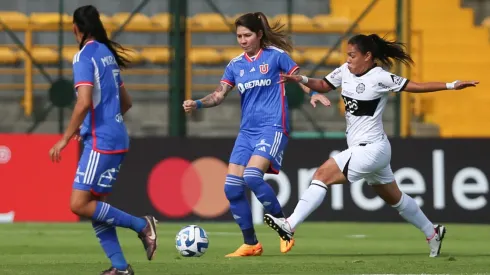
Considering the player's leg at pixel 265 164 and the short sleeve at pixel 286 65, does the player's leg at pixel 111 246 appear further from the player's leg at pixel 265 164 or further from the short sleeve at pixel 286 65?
the short sleeve at pixel 286 65

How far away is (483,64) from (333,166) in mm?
11928

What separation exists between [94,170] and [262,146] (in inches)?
113

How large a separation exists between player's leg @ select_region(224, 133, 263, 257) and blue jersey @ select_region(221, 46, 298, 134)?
0.26 metres

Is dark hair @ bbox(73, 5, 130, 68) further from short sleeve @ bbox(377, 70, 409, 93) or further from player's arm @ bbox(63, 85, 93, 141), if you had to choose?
short sleeve @ bbox(377, 70, 409, 93)

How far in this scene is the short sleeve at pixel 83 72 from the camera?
814cm

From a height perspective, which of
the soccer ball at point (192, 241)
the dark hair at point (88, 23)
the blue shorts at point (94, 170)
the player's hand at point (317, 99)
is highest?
the dark hair at point (88, 23)

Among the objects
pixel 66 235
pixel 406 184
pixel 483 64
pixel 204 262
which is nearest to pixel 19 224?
pixel 66 235

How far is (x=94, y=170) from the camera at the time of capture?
8195mm

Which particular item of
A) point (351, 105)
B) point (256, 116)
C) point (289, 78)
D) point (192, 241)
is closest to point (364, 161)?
point (351, 105)

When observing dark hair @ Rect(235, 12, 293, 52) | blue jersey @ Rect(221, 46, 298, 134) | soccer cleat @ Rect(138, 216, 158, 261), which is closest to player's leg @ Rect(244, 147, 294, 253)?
blue jersey @ Rect(221, 46, 298, 134)

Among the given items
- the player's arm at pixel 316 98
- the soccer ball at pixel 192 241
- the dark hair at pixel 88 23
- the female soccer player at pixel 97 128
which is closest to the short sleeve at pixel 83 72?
the female soccer player at pixel 97 128

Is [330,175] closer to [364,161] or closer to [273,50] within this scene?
[364,161]

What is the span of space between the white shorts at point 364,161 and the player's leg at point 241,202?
0.85m

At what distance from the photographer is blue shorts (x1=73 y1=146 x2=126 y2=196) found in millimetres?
8203
